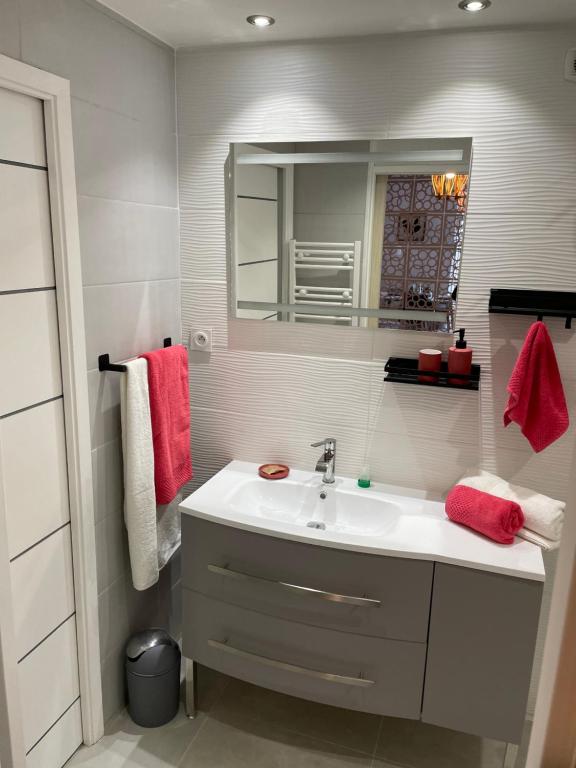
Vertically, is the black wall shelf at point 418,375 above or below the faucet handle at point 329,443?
above

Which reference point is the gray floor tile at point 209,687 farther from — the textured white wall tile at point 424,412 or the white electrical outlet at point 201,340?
the white electrical outlet at point 201,340

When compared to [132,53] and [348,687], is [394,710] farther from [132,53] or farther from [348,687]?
[132,53]

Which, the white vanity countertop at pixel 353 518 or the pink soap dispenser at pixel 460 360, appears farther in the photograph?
the pink soap dispenser at pixel 460 360

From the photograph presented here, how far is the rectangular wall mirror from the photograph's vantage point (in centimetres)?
199

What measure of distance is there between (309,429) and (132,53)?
4.54ft

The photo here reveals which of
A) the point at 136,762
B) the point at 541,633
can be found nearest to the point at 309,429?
the point at 541,633

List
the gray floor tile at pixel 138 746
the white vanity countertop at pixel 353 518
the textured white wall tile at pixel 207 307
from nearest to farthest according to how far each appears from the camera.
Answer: the white vanity countertop at pixel 353 518 < the gray floor tile at pixel 138 746 < the textured white wall tile at pixel 207 307

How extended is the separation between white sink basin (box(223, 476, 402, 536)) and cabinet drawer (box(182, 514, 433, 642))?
0.52ft

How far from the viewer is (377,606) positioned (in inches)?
73.4

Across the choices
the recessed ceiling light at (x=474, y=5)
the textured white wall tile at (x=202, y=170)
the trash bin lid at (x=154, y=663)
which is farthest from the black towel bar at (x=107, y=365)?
the recessed ceiling light at (x=474, y=5)

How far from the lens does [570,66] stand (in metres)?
1.79

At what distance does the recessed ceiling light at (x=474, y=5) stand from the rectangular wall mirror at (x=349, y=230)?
Answer: 1.16 feet

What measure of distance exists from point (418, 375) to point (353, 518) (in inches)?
21.9

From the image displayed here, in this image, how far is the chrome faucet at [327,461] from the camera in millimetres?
2172
